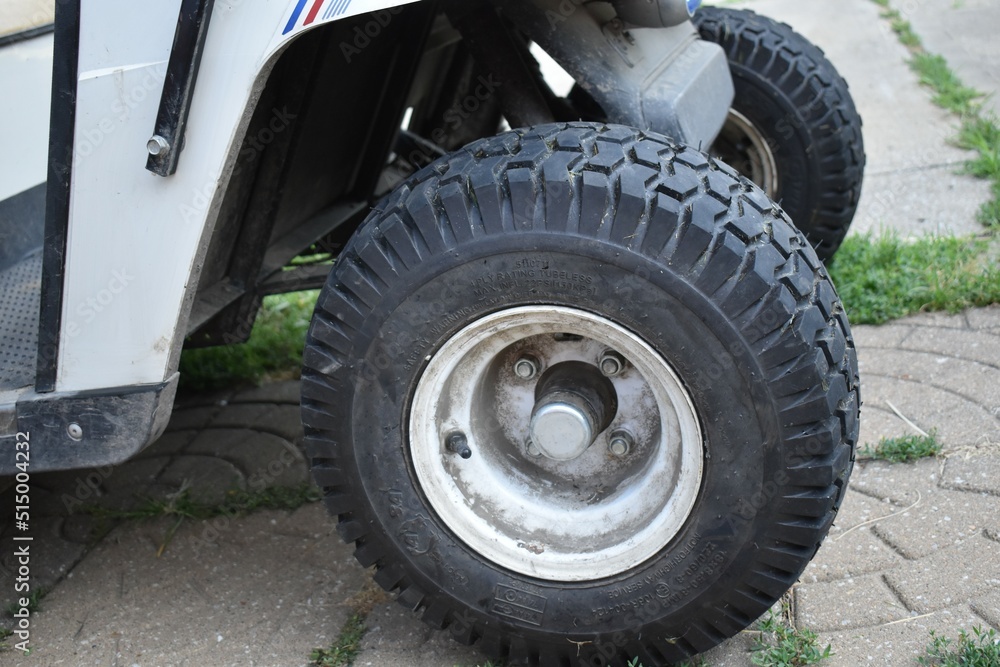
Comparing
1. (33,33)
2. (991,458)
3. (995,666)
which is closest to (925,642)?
(995,666)

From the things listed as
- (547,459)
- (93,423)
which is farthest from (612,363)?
(93,423)

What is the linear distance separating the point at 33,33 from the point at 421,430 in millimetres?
1551

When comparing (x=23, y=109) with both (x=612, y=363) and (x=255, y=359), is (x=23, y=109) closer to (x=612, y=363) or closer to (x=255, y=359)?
(x=255, y=359)

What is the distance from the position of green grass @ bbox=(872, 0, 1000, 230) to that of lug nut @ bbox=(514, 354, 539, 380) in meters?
2.65

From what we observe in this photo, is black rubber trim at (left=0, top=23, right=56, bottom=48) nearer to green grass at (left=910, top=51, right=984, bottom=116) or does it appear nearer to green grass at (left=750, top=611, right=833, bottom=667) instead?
green grass at (left=750, top=611, right=833, bottom=667)

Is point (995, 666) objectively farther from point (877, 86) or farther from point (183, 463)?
point (877, 86)

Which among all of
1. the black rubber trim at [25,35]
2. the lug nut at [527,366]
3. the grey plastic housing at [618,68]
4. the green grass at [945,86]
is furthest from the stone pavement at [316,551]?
the green grass at [945,86]

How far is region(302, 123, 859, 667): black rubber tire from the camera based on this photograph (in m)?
1.74

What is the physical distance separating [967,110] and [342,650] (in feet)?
14.4

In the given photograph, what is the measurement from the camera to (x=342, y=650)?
2.16 meters

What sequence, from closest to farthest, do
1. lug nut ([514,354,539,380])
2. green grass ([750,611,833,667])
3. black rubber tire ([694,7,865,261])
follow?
green grass ([750,611,833,667])
lug nut ([514,354,539,380])
black rubber tire ([694,7,865,261])

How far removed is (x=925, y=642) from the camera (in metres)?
2.03

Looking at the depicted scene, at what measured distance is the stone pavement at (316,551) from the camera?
2164mm

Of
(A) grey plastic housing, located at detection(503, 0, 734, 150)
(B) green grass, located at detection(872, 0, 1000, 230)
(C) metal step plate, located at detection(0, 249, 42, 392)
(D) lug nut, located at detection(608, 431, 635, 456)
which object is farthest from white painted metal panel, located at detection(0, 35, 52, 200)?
(B) green grass, located at detection(872, 0, 1000, 230)
